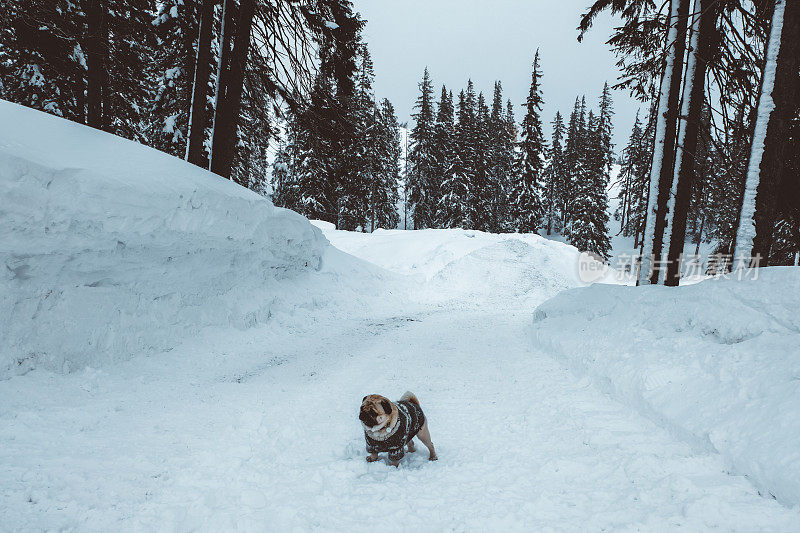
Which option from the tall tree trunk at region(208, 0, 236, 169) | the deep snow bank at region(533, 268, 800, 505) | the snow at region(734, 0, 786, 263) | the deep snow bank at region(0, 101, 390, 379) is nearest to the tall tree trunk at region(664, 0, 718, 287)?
the snow at region(734, 0, 786, 263)

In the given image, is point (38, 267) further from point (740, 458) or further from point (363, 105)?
point (363, 105)

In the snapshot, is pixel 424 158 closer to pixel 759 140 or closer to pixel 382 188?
pixel 382 188

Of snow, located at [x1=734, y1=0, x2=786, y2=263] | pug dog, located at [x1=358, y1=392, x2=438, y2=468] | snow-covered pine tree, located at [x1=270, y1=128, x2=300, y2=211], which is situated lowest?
pug dog, located at [x1=358, y1=392, x2=438, y2=468]

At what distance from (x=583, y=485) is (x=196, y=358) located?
5.50 metres

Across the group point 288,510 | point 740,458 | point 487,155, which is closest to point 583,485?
point 740,458

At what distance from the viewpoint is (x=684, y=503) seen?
2754 mm

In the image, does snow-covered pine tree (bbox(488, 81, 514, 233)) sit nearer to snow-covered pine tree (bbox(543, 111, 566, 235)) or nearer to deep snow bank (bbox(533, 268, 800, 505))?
snow-covered pine tree (bbox(543, 111, 566, 235))

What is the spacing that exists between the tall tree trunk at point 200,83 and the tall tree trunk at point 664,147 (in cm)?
1075

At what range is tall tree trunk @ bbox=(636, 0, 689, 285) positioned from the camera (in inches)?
340

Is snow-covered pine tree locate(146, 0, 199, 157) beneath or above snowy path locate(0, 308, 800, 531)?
above

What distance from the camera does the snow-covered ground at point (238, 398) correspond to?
2.89m

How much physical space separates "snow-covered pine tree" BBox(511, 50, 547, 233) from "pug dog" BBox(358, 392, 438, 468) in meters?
36.1

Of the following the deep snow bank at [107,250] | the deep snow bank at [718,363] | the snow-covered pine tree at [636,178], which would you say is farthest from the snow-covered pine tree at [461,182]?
the deep snow bank at [718,363]

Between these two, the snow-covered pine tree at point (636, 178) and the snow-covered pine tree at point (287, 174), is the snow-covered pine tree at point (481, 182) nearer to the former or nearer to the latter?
the snow-covered pine tree at point (636, 178)
